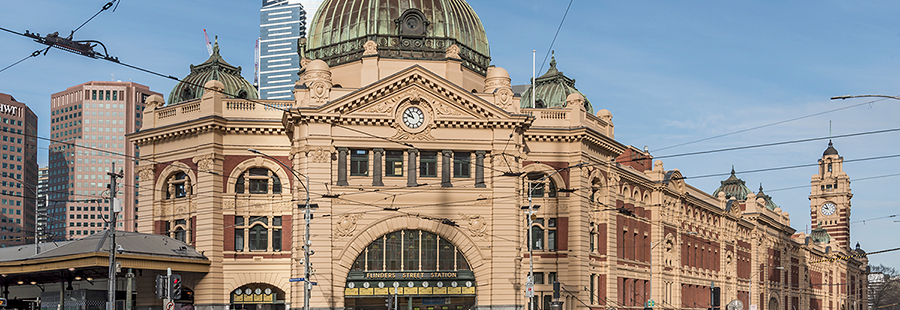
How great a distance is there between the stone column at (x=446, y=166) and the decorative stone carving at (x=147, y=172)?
1933 cm

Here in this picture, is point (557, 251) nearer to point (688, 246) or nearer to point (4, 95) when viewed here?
point (688, 246)

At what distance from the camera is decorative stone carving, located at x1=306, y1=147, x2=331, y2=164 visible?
56312 millimetres

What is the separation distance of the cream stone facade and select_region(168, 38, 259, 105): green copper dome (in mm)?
2936

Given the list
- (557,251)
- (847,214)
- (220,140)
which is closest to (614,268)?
(557,251)

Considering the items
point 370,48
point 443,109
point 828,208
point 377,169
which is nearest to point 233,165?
point 377,169

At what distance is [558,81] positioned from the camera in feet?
239

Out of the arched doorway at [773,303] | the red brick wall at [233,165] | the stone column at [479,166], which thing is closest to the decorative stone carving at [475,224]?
the stone column at [479,166]

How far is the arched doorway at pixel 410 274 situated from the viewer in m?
57.1

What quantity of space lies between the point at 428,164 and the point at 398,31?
10775 millimetres

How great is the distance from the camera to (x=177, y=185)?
63.0 meters

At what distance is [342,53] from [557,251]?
1946 centimetres

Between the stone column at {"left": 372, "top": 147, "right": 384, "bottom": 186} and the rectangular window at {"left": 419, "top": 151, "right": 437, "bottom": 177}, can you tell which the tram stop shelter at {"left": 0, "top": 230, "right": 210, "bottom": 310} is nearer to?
the stone column at {"left": 372, "top": 147, "right": 384, "bottom": 186}

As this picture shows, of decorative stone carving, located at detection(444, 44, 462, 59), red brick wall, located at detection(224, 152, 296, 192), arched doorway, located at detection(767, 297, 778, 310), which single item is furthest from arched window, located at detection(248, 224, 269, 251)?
arched doorway, located at detection(767, 297, 778, 310)

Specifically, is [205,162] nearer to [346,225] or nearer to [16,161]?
[346,225]
